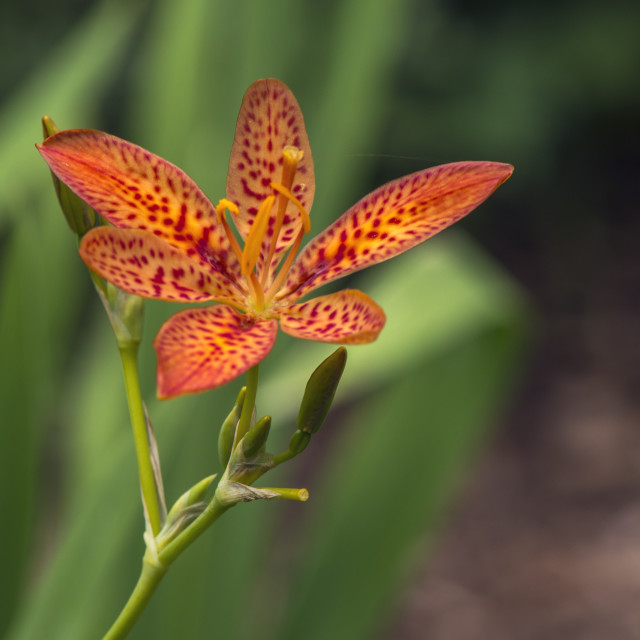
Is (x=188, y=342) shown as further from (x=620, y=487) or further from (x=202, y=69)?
(x=620, y=487)

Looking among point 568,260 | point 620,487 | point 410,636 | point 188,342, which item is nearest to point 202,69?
point 188,342

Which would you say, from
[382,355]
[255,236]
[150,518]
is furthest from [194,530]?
[382,355]

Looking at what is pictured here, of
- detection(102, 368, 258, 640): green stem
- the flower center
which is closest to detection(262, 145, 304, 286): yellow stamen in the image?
the flower center

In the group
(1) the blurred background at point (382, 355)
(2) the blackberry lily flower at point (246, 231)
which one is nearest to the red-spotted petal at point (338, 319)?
(2) the blackberry lily flower at point (246, 231)

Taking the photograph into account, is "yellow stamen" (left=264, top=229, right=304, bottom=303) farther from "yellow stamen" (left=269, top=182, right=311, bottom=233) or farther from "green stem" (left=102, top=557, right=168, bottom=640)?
"green stem" (left=102, top=557, right=168, bottom=640)

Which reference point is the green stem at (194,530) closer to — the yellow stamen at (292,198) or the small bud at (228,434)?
the small bud at (228,434)
